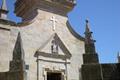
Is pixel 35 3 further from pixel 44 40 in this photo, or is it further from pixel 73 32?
pixel 73 32

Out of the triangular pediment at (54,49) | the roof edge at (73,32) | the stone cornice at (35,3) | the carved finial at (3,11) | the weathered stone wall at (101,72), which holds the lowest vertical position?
the weathered stone wall at (101,72)

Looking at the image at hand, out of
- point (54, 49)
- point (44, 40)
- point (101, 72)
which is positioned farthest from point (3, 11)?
point (101, 72)

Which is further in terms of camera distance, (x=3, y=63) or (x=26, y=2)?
(x=26, y=2)

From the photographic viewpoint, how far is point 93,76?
7.13 meters

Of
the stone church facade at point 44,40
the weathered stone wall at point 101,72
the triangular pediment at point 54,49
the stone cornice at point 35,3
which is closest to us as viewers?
the weathered stone wall at point 101,72

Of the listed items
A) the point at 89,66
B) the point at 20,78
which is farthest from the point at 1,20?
the point at 89,66

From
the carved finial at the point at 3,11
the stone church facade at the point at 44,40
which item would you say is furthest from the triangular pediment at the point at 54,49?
the carved finial at the point at 3,11

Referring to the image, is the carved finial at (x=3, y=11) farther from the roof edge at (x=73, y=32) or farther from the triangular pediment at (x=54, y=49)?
the roof edge at (x=73, y=32)

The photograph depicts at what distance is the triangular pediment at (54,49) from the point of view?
1576 cm

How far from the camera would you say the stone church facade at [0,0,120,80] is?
1458 centimetres

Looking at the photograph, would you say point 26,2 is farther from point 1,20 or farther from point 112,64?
point 112,64

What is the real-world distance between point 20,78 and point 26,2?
10.7 metres

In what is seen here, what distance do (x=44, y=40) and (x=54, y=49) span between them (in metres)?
1.04

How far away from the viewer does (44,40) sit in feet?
53.5
